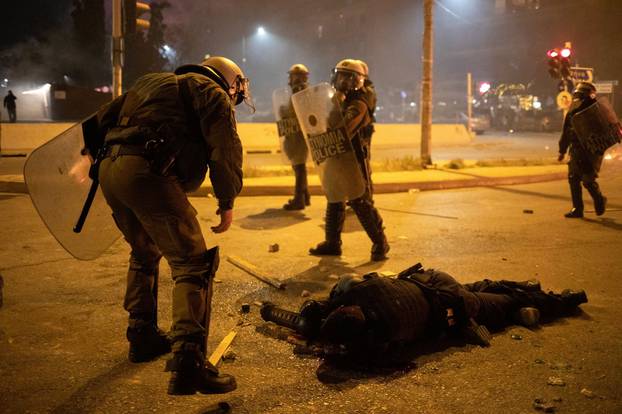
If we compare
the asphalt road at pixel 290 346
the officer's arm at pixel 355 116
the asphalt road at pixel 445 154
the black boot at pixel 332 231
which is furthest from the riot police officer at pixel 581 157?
the asphalt road at pixel 445 154

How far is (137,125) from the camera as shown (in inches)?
124

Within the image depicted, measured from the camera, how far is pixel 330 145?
231 inches

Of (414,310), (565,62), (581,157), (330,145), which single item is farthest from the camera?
(565,62)

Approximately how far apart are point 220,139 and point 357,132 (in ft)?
9.70

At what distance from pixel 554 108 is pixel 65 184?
4142 centimetres

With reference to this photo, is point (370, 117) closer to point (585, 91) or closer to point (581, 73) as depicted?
point (585, 91)

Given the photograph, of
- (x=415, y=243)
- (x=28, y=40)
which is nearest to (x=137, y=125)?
(x=415, y=243)

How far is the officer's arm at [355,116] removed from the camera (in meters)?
5.85

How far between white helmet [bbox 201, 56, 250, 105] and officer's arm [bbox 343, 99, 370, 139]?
228 centimetres

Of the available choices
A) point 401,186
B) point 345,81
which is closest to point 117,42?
point 401,186

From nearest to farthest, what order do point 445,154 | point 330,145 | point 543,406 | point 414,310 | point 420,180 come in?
1. point 543,406
2. point 414,310
3. point 330,145
4. point 420,180
5. point 445,154

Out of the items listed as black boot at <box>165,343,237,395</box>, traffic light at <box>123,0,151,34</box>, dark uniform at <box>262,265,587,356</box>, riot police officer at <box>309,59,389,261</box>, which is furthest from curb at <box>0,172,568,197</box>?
black boot at <box>165,343,237,395</box>

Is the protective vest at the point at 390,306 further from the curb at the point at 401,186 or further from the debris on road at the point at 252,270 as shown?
the curb at the point at 401,186

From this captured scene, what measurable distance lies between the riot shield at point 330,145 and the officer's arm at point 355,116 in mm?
88
